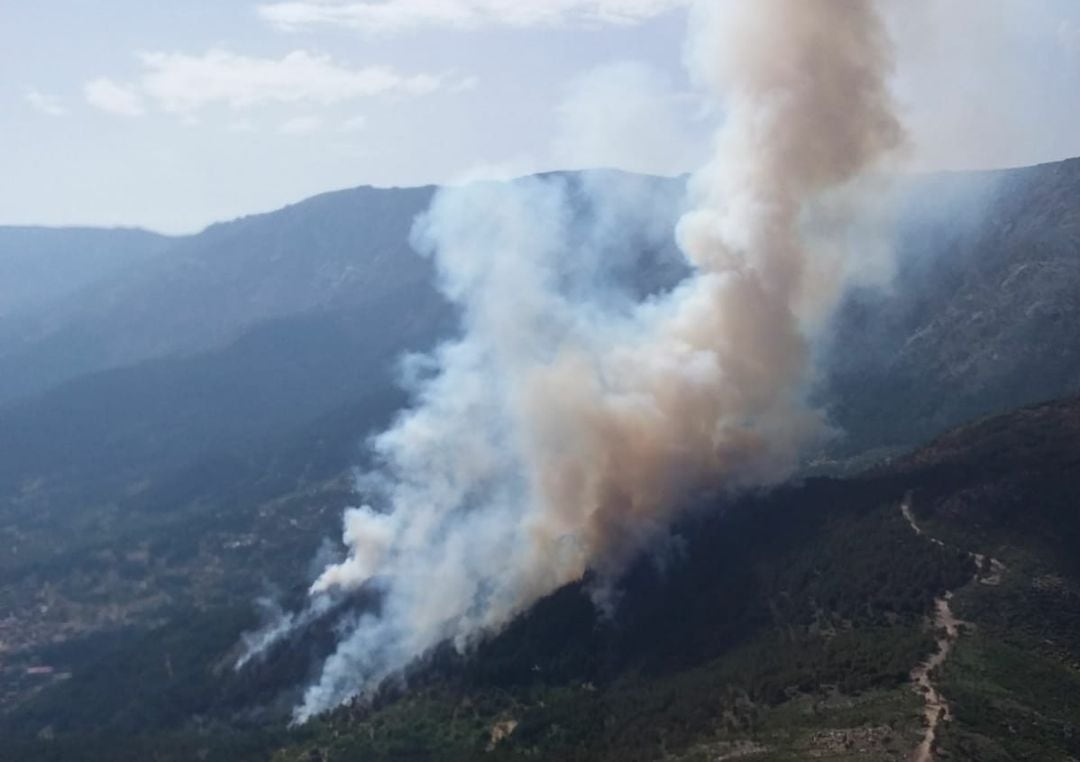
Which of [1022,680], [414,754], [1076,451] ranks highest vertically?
[1076,451]

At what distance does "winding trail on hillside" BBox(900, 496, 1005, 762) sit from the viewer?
76.4m

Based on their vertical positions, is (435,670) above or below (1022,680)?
below

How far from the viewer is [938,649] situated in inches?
3541

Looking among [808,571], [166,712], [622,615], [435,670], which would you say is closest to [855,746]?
[808,571]

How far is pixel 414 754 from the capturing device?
102 metres

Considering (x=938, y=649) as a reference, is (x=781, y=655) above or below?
below

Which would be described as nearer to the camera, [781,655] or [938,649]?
[938,649]

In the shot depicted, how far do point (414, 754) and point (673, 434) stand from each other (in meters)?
44.3

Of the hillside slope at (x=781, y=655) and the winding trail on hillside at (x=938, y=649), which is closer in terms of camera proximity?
the winding trail on hillside at (x=938, y=649)

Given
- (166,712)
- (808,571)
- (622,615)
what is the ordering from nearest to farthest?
1. (808,571)
2. (622,615)
3. (166,712)

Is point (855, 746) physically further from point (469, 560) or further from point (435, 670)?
point (469, 560)

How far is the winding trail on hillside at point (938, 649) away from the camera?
7636cm

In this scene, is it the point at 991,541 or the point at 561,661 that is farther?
the point at 561,661

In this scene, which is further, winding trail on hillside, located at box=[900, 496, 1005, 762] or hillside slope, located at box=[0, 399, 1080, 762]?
hillside slope, located at box=[0, 399, 1080, 762]
